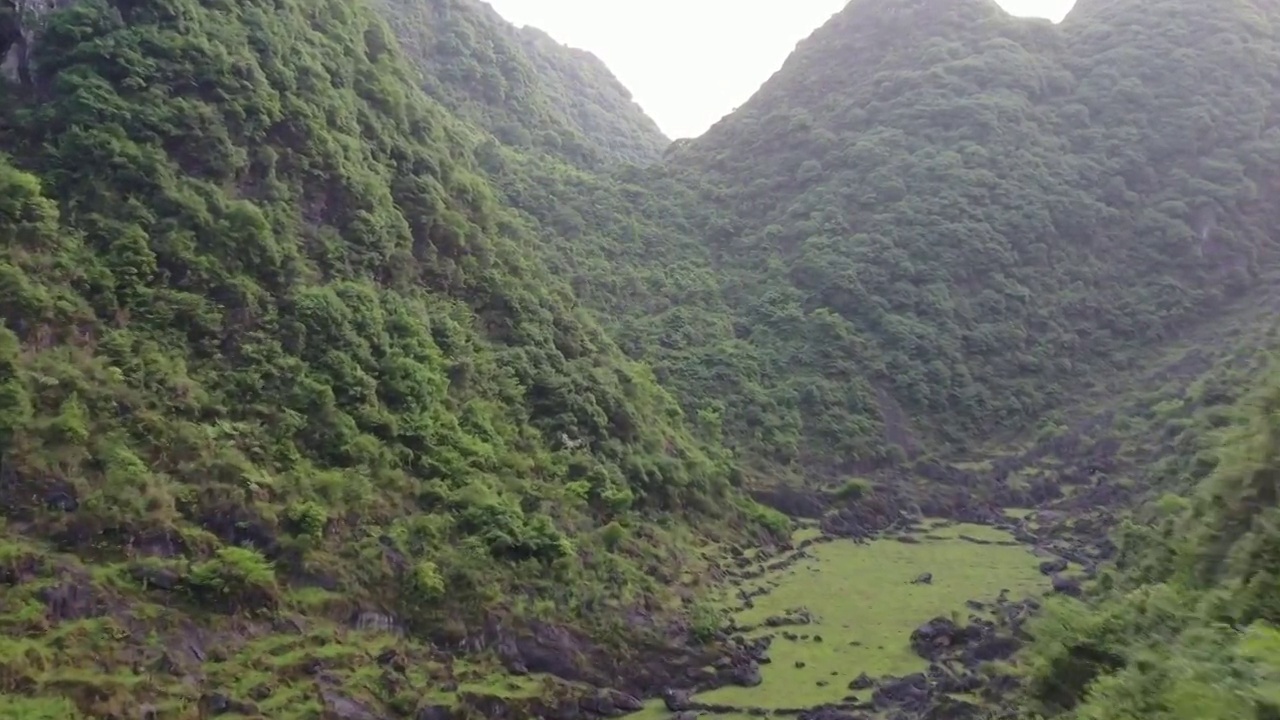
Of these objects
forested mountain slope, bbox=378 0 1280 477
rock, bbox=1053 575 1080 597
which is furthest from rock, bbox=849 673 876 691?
forested mountain slope, bbox=378 0 1280 477

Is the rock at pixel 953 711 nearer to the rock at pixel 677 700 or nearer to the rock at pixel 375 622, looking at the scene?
the rock at pixel 677 700

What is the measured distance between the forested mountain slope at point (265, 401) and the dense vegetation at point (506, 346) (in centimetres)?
10

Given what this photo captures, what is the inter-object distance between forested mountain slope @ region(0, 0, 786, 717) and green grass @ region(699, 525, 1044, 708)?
3.27 m

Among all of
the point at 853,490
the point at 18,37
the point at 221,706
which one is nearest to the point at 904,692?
the point at 221,706

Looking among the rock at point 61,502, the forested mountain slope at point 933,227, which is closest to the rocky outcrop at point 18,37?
the rock at point 61,502

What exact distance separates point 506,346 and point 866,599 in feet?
46.4

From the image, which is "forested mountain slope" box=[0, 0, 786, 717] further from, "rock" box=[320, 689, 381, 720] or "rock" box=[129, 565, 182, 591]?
"rock" box=[320, 689, 381, 720]

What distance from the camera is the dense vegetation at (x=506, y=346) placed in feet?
59.2

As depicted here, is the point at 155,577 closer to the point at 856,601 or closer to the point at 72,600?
the point at 72,600

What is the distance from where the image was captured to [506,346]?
108 ft

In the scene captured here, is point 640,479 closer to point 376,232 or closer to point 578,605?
point 578,605

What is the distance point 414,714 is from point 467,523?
19.8 feet

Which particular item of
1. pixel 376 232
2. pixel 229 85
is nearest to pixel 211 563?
pixel 376 232

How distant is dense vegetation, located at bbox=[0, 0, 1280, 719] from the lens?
18031 millimetres
